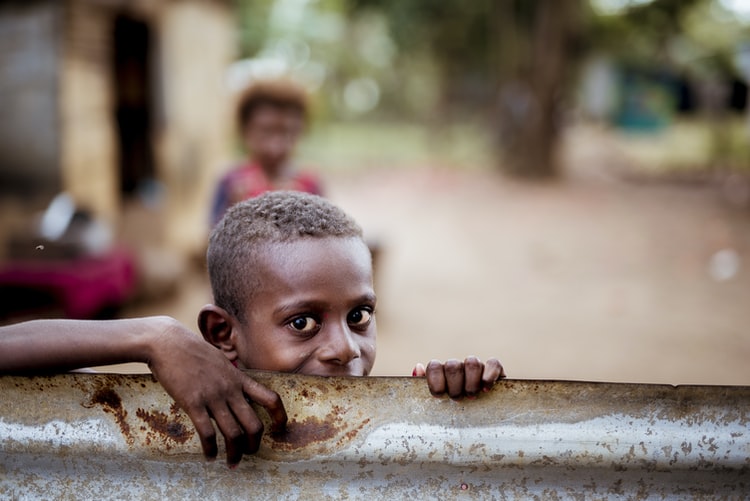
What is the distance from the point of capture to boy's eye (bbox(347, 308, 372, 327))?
147cm

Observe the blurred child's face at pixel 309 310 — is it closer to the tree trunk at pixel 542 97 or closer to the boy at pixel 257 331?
the boy at pixel 257 331

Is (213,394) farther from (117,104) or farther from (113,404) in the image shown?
(117,104)

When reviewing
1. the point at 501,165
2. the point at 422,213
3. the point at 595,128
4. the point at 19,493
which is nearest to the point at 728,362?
the point at 19,493

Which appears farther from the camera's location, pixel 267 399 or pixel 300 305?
pixel 300 305

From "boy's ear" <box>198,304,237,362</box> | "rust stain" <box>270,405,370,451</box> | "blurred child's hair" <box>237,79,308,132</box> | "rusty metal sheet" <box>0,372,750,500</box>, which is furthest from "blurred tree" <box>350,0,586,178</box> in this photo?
"rust stain" <box>270,405,370,451</box>

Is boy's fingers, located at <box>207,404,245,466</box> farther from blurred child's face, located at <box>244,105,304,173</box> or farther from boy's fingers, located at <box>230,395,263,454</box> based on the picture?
blurred child's face, located at <box>244,105,304,173</box>

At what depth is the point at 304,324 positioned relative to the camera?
1.42m

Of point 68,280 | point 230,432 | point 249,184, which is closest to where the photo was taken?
point 230,432

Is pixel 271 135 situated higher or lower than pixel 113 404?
higher

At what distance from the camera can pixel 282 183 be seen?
3.52 m

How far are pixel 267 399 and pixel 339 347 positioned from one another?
0.32 metres

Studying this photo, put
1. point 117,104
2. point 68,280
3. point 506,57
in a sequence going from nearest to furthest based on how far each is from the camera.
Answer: point 68,280 < point 117,104 < point 506,57

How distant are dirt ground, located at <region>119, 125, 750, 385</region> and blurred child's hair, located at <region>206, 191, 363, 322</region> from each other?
3205 mm

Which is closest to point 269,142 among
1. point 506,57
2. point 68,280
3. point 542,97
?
point 68,280
